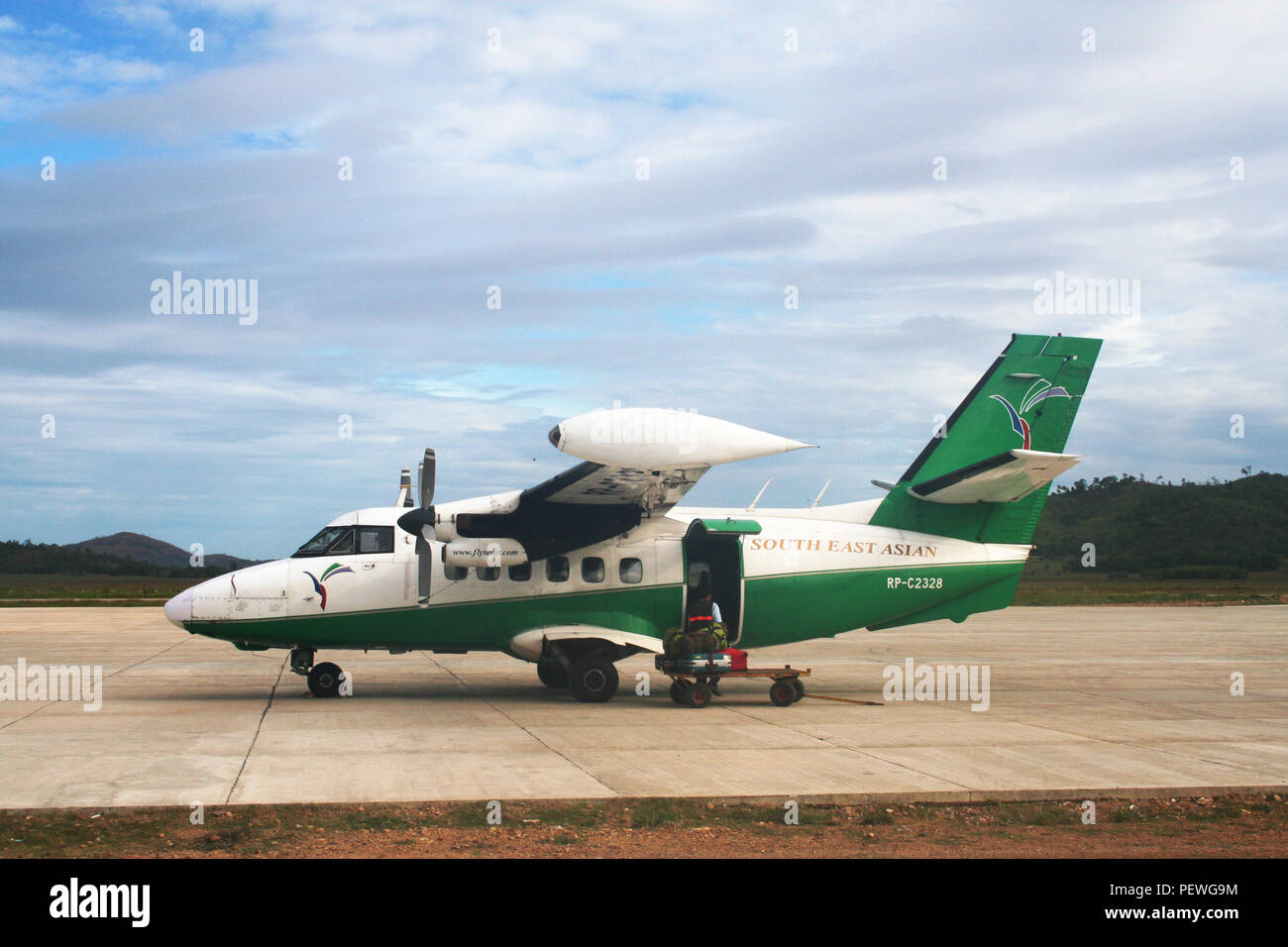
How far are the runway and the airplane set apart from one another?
114 cm

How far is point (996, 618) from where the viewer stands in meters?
40.1

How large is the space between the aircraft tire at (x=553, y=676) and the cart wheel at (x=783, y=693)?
3.82 m

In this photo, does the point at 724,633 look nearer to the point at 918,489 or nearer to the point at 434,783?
the point at 918,489

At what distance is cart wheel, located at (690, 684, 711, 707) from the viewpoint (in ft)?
53.6

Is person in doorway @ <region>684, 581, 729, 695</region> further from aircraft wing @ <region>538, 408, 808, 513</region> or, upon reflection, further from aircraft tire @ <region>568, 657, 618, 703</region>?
aircraft wing @ <region>538, 408, 808, 513</region>

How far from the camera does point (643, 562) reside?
687 inches

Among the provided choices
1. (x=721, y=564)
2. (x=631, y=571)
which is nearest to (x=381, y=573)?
(x=631, y=571)

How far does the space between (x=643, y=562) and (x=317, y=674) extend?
18.6ft

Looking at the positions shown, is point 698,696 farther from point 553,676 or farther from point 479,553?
point 479,553

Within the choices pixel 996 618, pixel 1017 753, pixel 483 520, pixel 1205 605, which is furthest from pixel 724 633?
pixel 1205 605

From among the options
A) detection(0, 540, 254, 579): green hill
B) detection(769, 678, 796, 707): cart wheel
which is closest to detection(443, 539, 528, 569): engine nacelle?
detection(769, 678, 796, 707): cart wheel

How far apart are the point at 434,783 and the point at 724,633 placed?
7.35m

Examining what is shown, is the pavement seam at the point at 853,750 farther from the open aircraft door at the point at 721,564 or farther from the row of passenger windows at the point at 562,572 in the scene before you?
the row of passenger windows at the point at 562,572

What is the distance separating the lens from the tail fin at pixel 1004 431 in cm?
1844
